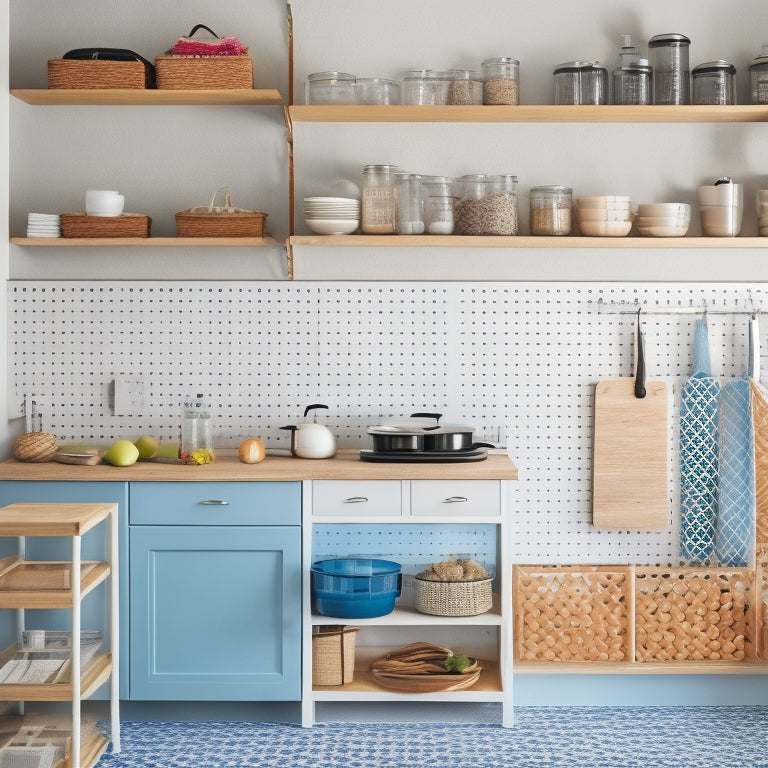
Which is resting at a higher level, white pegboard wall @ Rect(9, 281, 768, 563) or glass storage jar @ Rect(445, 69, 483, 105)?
glass storage jar @ Rect(445, 69, 483, 105)

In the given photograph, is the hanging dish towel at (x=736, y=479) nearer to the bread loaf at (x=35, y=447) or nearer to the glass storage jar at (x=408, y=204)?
the glass storage jar at (x=408, y=204)

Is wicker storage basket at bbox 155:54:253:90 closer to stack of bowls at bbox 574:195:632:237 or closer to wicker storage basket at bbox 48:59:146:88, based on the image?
wicker storage basket at bbox 48:59:146:88

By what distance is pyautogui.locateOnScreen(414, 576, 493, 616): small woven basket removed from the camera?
140 inches

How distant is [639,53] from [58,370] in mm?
2448

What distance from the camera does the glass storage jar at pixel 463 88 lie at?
3736 mm

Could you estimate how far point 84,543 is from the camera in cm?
349

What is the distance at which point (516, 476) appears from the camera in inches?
137

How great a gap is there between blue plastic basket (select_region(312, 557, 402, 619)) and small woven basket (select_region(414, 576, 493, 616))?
12 centimetres

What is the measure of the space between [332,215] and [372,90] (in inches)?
18.5

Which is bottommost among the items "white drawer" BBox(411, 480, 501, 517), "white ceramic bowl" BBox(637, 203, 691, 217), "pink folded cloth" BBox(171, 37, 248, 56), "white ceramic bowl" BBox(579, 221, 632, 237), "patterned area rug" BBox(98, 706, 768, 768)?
"patterned area rug" BBox(98, 706, 768, 768)

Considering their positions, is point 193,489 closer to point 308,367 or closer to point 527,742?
point 308,367

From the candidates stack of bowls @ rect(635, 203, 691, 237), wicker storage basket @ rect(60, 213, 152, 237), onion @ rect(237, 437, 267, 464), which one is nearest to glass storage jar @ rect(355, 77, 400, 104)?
wicker storage basket @ rect(60, 213, 152, 237)

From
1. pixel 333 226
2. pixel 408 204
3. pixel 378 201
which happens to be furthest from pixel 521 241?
pixel 333 226

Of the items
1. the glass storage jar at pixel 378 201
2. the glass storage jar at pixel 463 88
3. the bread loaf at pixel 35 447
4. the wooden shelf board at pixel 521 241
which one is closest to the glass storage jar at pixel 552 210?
the wooden shelf board at pixel 521 241
